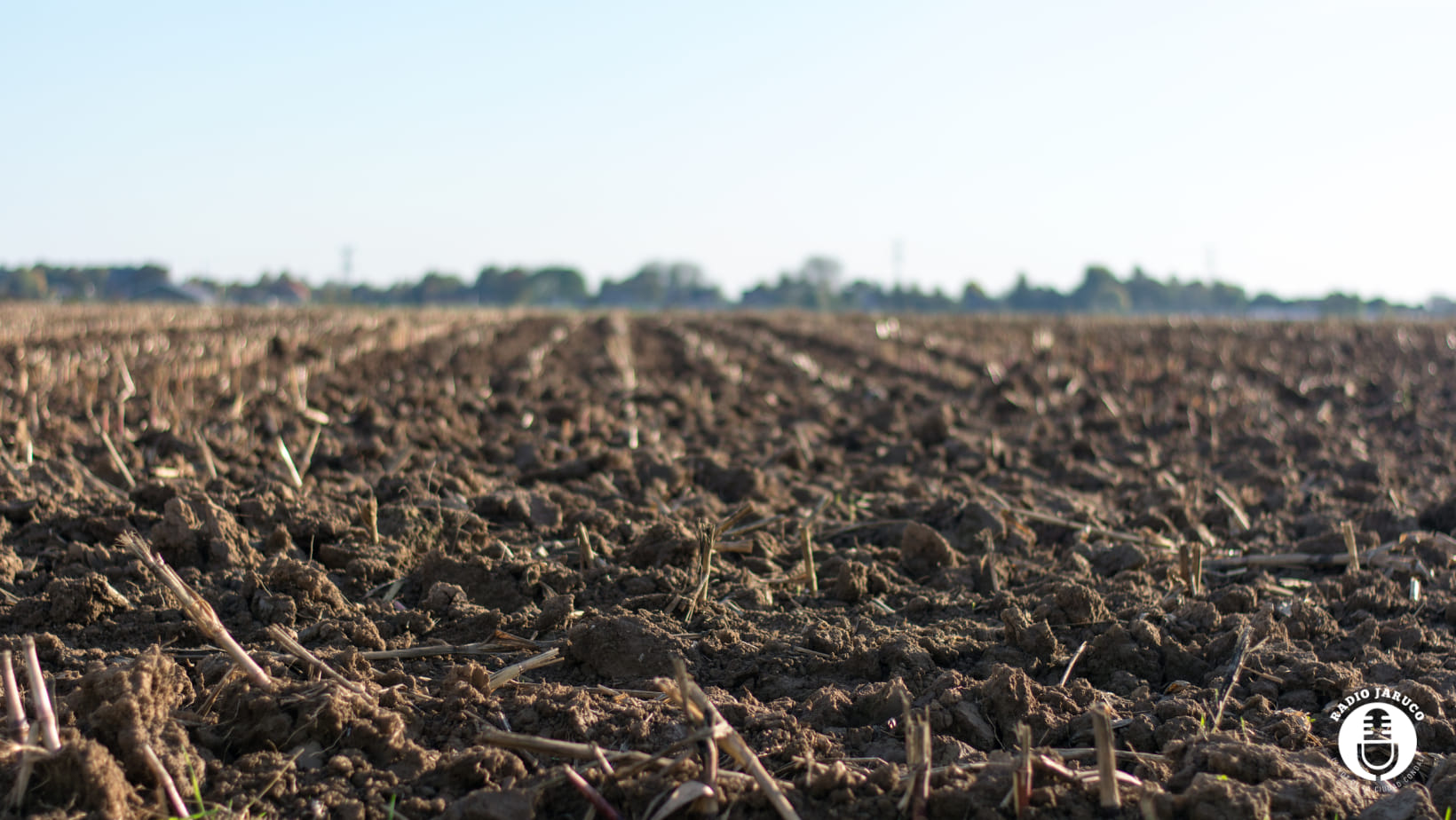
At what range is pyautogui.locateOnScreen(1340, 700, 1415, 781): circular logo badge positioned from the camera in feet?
8.88

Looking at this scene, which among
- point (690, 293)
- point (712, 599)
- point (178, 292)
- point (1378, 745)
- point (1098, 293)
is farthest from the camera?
point (690, 293)

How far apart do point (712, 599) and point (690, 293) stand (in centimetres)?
10112

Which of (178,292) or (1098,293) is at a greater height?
(1098,293)

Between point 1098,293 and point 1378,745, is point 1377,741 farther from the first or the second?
point 1098,293

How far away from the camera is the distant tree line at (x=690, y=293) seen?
73125mm

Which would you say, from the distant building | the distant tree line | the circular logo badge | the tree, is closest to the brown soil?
the circular logo badge

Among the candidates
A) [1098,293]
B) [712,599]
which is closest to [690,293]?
[1098,293]

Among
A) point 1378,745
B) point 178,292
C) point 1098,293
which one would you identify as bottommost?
point 1378,745

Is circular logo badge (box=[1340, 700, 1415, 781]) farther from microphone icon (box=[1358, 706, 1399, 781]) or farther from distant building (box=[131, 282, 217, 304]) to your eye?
distant building (box=[131, 282, 217, 304])

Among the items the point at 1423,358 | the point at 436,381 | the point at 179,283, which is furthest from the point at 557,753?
the point at 179,283

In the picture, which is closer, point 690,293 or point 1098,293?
point 1098,293

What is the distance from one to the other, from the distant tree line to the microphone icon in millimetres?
64903

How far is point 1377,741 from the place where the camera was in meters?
2.82

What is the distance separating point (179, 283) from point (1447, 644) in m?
89.7
